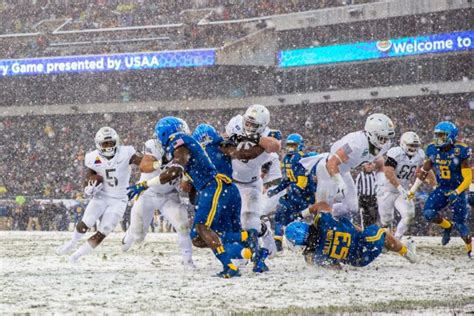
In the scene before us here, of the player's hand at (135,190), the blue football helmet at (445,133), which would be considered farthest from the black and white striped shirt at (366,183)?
the player's hand at (135,190)

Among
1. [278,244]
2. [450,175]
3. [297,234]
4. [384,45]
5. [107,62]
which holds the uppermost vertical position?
[107,62]

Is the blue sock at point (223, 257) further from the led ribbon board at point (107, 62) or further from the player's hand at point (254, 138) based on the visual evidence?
the led ribbon board at point (107, 62)

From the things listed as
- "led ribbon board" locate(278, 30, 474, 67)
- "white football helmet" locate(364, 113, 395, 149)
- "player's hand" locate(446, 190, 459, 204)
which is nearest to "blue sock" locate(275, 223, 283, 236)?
"player's hand" locate(446, 190, 459, 204)

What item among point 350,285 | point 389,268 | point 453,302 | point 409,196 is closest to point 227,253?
point 350,285

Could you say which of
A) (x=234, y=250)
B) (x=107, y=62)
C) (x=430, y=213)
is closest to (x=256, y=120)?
(x=234, y=250)

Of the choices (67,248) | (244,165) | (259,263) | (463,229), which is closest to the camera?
(259,263)

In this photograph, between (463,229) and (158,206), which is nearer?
(158,206)

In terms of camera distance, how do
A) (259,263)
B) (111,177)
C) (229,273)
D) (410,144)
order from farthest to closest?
(410,144) < (111,177) < (259,263) < (229,273)

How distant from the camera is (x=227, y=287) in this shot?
7449 mm

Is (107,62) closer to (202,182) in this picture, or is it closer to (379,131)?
(379,131)

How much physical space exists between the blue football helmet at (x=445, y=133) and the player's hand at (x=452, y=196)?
2.31ft

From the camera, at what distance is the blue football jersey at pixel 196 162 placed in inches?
331

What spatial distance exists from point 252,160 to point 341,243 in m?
1.49

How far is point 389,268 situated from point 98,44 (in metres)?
29.5
